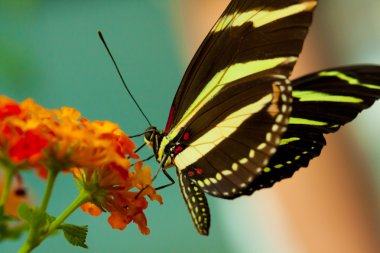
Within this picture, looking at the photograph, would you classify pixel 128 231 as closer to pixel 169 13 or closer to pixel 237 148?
pixel 169 13

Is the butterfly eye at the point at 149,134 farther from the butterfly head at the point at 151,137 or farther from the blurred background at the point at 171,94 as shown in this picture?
the blurred background at the point at 171,94

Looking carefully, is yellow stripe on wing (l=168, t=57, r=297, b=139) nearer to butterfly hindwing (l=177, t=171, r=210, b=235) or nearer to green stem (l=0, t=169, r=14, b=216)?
butterfly hindwing (l=177, t=171, r=210, b=235)

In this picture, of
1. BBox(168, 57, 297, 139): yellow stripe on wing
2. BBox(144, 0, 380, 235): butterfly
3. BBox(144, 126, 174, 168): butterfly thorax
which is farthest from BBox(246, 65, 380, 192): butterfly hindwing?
BBox(144, 126, 174, 168): butterfly thorax

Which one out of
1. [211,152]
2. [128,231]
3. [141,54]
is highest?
[141,54]

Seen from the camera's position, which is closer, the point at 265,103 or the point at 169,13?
the point at 265,103

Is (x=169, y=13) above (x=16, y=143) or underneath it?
above

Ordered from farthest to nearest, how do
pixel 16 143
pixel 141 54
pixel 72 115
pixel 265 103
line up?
pixel 141 54 < pixel 265 103 < pixel 72 115 < pixel 16 143

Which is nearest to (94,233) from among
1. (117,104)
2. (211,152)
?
(117,104)

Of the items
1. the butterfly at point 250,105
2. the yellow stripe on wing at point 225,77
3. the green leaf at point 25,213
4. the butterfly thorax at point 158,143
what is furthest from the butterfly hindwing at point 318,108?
the green leaf at point 25,213
